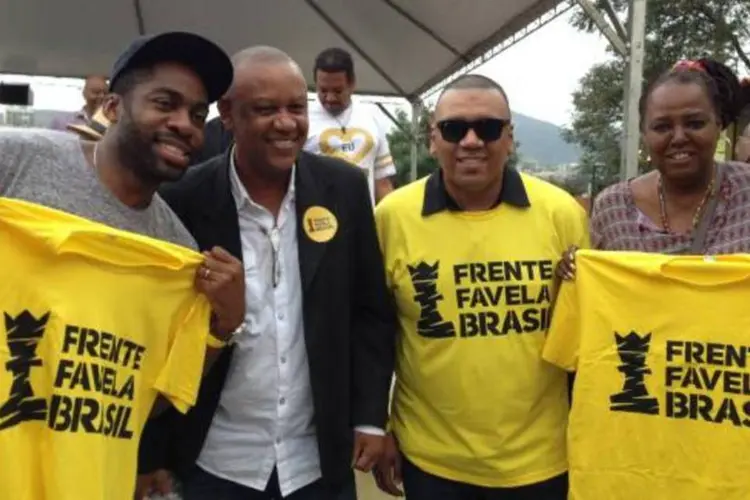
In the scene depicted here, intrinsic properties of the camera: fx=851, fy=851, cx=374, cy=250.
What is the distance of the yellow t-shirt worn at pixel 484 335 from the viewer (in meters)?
2.68

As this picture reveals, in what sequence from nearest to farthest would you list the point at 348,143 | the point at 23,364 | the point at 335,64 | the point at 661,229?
the point at 23,364
the point at 661,229
the point at 335,64
the point at 348,143

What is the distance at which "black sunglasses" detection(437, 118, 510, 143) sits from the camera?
2746mm

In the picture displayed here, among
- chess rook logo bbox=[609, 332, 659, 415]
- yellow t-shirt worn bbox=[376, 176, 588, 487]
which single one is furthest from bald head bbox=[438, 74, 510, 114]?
chess rook logo bbox=[609, 332, 659, 415]

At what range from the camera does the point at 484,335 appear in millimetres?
2670

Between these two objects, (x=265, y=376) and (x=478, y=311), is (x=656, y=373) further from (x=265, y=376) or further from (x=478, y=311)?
(x=265, y=376)

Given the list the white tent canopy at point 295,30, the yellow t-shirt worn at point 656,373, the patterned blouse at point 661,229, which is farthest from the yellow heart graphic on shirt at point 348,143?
Result: the white tent canopy at point 295,30

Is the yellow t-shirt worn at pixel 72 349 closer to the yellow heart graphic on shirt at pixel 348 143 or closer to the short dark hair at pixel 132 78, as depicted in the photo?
the short dark hair at pixel 132 78

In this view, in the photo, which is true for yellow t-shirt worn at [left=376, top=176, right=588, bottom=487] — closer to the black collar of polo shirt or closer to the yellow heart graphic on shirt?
the black collar of polo shirt

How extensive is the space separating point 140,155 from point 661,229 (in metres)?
1.61

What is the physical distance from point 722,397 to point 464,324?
2.61 feet

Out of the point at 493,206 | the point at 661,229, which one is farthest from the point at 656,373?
the point at 493,206

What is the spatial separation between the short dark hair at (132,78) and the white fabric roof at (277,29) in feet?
29.8

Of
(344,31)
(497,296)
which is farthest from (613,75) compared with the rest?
(497,296)

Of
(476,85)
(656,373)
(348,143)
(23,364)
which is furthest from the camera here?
(348,143)
